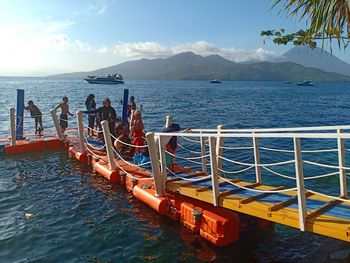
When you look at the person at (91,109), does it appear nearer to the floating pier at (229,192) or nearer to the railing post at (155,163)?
the floating pier at (229,192)

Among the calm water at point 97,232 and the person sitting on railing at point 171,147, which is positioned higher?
the person sitting on railing at point 171,147

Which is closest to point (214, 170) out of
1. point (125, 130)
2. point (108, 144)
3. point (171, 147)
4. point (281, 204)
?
point (281, 204)

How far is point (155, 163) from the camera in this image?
31.0ft

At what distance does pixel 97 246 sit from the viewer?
8.35m

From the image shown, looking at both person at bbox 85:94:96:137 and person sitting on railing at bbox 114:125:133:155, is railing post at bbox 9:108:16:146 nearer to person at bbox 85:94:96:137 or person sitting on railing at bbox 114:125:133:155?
person at bbox 85:94:96:137

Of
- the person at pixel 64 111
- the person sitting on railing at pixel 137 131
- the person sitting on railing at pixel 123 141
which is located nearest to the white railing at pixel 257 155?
the person sitting on railing at pixel 137 131

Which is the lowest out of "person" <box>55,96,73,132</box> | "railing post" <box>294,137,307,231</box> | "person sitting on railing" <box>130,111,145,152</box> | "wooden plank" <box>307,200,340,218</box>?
"wooden plank" <box>307,200,340,218</box>

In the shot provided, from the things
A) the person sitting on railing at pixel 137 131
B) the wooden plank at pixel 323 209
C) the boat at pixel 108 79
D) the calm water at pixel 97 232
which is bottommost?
the calm water at pixel 97 232

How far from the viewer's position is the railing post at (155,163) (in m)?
9.34

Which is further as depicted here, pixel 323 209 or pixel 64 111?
pixel 64 111

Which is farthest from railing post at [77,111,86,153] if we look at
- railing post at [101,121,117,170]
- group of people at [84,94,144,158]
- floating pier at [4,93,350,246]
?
railing post at [101,121,117,170]

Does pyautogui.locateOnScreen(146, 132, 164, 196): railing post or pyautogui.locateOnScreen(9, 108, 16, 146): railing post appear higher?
pyautogui.locateOnScreen(9, 108, 16, 146): railing post

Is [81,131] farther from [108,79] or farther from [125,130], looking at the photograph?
[108,79]

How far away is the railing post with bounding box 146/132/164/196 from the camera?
9.34 metres
